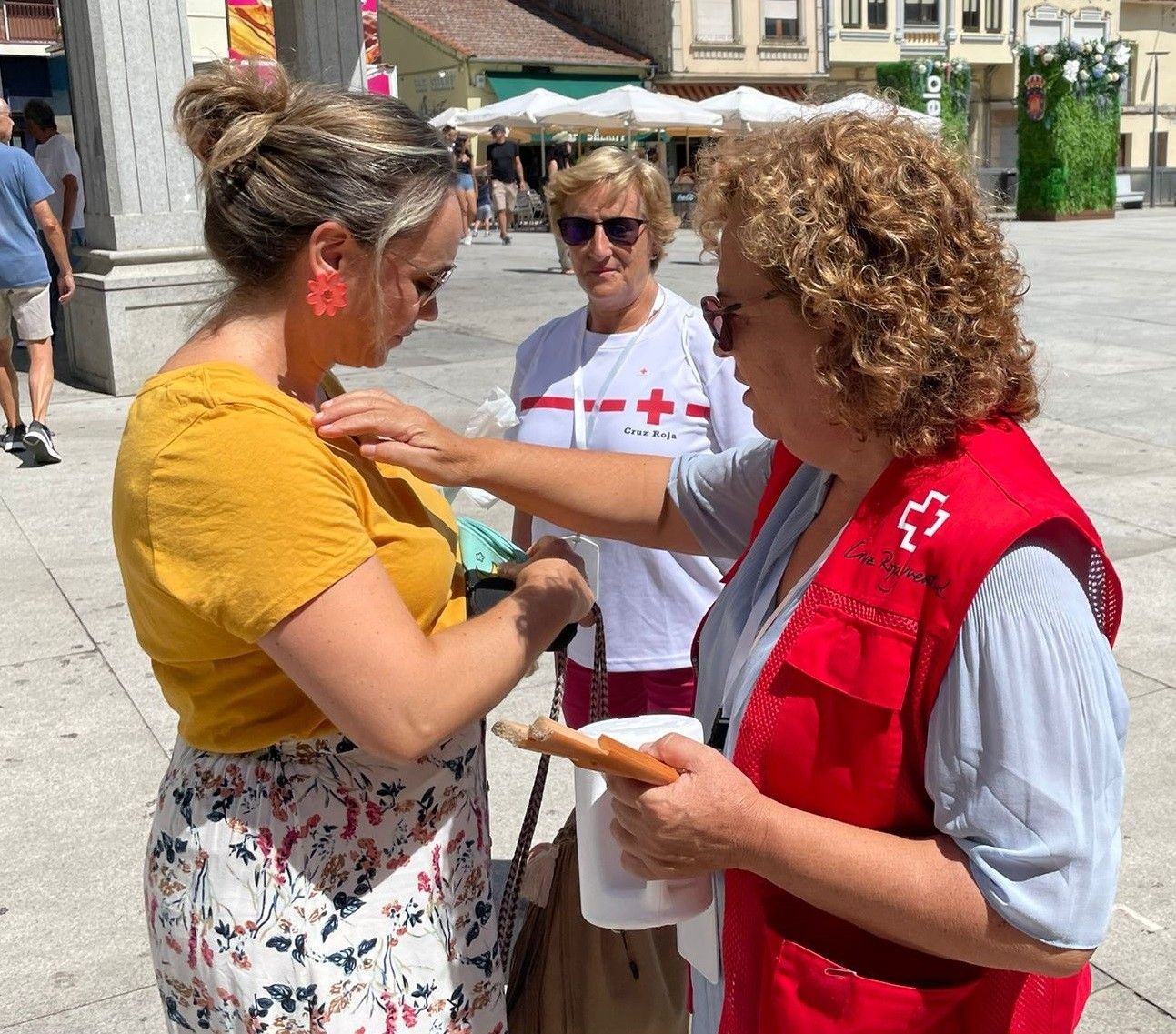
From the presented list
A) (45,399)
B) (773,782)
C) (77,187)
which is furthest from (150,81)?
(773,782)

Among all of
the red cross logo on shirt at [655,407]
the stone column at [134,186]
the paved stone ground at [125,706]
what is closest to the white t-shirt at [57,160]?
the stone column at [134,186]

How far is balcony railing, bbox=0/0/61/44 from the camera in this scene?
3634 cm

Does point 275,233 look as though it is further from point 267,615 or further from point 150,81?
point 150,81

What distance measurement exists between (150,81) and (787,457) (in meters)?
8.87

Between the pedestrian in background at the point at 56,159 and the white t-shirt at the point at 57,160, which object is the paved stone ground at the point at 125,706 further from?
the white t-shirt at the point at 57,160

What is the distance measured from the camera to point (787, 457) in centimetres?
182

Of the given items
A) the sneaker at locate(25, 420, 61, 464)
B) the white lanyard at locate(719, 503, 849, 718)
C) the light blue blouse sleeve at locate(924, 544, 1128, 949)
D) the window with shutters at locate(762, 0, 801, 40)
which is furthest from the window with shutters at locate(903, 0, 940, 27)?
the light blue blouse sleeve at locate(924, 544, 1128, 949)

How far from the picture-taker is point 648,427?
10.6ft

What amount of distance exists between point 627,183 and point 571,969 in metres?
2.33

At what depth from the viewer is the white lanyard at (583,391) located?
331cm

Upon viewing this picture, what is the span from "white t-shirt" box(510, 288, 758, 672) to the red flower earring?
1.50m

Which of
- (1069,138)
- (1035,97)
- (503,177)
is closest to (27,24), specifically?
(503,177)

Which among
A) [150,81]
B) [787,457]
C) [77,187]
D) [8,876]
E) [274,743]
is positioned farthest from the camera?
[77,187]

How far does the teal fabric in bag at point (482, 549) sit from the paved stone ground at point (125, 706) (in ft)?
2.93
